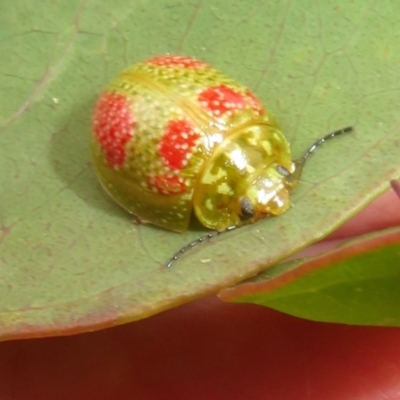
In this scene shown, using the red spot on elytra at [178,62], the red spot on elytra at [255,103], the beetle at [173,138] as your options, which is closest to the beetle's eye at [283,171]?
the beetle at [173,138]

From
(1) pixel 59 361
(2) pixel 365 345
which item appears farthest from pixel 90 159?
(2) pixel 365 345

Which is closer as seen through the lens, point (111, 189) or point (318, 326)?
point (111, 189)

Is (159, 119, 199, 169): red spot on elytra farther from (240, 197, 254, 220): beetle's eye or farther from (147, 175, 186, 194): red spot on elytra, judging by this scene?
(240, 197, 254, 220): beetle's eye

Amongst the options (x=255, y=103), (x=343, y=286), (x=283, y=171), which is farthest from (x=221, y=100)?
(x=343, y=286)

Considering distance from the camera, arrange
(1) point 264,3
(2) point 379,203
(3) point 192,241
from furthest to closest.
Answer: (2) point 379,203, (1) point 264,3, (3) point 192,241

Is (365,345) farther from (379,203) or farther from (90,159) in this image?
(90,159)

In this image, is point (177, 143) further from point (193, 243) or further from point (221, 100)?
point (193, 243)

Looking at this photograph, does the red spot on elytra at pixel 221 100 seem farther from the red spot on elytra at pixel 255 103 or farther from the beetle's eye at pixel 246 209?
the beetle's eye at pixel 246 209

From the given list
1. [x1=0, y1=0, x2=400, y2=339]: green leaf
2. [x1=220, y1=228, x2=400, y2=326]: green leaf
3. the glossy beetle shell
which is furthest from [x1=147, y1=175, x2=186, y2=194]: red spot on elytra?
[x1=220, y1=228, x2=400, y2=326]: green leaf
